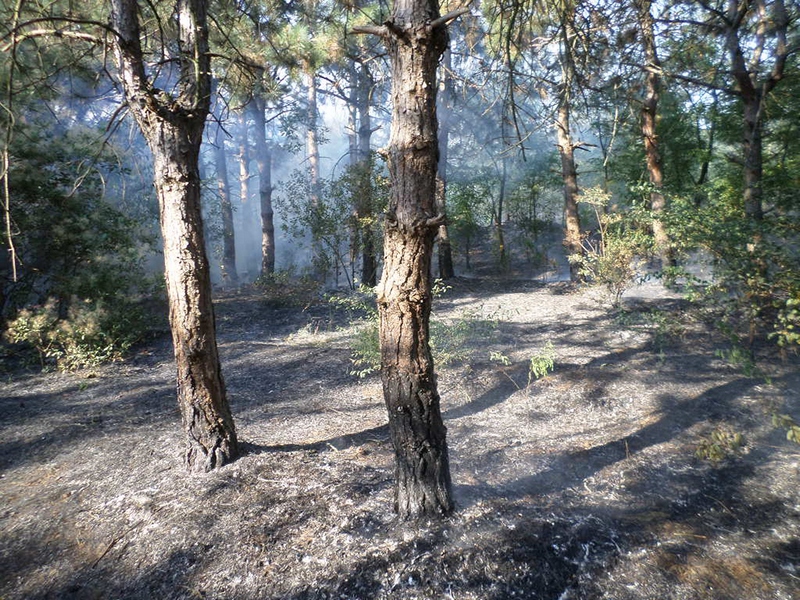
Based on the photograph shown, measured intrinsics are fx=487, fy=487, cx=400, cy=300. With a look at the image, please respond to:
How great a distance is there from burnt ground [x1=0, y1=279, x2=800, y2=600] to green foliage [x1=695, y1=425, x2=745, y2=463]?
53 mm

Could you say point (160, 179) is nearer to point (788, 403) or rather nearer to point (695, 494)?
point (695, 494)

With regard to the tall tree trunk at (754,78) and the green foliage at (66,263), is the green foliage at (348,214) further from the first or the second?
the tall tree trunk at (754,78)

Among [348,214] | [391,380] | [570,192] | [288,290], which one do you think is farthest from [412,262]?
[570,192]

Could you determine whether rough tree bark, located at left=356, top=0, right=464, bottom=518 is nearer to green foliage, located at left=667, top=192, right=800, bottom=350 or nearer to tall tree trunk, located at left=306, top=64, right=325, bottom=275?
green foliage, located at left=667, top=192, right=800, bottom=350

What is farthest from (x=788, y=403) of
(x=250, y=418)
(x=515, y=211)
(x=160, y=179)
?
(x=515, y=211)

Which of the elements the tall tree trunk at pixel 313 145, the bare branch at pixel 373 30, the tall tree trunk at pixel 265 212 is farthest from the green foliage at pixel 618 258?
the tall tree trunk at pixel 265 212

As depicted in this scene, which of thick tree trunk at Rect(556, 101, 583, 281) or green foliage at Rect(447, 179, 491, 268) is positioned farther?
green foliage at Rect(447, 179, 491, 268)

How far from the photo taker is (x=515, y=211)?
15812 mm

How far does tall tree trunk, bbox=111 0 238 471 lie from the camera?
8.91 feet

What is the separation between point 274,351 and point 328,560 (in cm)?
456

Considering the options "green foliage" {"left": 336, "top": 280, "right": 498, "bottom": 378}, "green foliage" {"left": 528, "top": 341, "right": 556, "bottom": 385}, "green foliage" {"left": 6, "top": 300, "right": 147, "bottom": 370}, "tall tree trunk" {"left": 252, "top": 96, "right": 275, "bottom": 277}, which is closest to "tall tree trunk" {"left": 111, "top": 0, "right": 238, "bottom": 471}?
"green foliage" {"left": 336, "top": 280, "right": 498, "bottom": 378}

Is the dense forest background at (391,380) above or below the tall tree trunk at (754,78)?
below

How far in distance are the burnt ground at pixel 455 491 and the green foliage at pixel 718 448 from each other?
0.05m

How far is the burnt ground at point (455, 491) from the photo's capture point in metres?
2.10
